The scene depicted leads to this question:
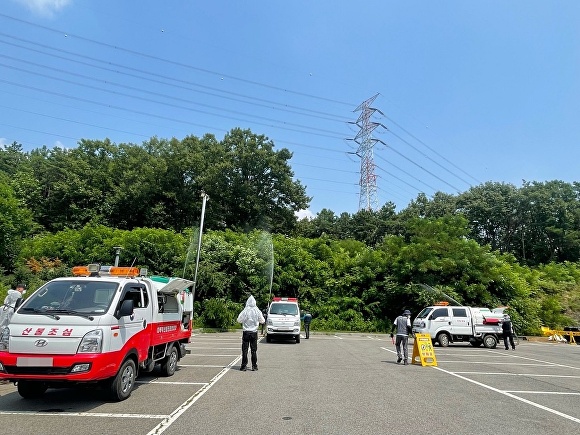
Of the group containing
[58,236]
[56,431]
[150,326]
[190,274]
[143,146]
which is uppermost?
[143,146]

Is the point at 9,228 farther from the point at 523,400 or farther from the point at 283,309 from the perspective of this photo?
the point at 523,400

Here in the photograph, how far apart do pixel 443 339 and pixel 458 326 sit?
3.59 ft

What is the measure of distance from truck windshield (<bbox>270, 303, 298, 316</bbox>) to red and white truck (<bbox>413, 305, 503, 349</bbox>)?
6.48 m

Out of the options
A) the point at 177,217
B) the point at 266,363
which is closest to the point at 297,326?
the point at 266,363

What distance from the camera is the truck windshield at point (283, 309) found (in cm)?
2184

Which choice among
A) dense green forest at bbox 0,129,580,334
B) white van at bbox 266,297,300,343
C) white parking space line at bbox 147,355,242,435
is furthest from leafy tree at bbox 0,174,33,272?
white parking space line at bbox 147,355,242,435

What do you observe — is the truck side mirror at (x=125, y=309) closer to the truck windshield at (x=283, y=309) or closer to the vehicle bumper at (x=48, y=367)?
the vehicle bumper at (x=48, y=367)

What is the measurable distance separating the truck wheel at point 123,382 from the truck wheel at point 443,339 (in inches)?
712

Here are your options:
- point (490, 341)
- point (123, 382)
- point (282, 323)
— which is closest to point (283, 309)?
point (282, 323)

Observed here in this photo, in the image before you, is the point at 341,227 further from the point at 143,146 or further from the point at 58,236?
the point at 58,236

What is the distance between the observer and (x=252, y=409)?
24.1 feet

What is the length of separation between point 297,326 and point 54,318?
1464 cm

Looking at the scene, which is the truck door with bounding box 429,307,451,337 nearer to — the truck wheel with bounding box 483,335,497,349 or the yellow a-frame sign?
the truck wheel with bounding box 483,335,497,349

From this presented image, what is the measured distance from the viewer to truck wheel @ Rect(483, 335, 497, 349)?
22.8 meters
